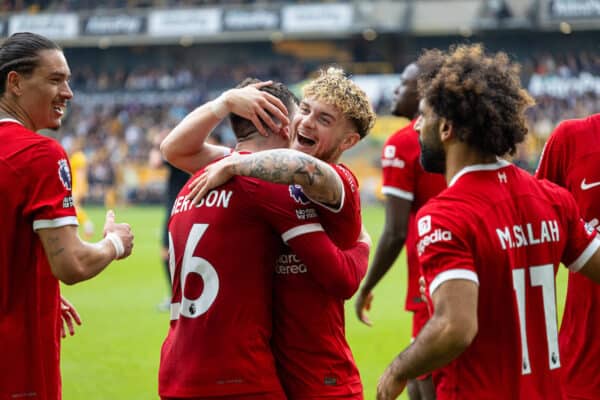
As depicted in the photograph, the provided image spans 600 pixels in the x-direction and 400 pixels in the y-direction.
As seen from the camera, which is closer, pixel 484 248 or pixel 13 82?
pixel 484 248

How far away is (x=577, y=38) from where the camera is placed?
136 feet

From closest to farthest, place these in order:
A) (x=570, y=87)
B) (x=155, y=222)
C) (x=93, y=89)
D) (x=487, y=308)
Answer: (x=487, y=308) → (x=155, y=222) → (x=570, y=87) → (x=93, y=89)

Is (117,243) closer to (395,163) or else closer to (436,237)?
(436,237)

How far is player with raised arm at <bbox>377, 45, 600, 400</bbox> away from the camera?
3.04 m

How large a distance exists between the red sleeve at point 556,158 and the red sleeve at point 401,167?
5.23 feet

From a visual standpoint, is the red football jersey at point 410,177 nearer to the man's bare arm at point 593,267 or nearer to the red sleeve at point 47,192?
the man's bare arm at point 593,267

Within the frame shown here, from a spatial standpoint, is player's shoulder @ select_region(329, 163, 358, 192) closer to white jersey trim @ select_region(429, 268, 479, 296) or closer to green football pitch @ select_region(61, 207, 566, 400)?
white jersey trim @ select_region(429, 268, 479, 296)

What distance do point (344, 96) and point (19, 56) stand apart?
4.65 feet

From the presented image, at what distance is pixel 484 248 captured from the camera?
3092mm

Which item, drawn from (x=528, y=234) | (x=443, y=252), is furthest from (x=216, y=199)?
(x=528, y=234)

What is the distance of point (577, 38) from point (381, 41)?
9321mm

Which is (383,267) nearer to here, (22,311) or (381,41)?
(22,311)

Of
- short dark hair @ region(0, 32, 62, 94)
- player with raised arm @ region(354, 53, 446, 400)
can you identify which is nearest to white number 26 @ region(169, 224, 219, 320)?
short dark hair @ region(0, 32, 62, 94)

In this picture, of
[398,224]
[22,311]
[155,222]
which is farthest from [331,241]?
[155,222]
